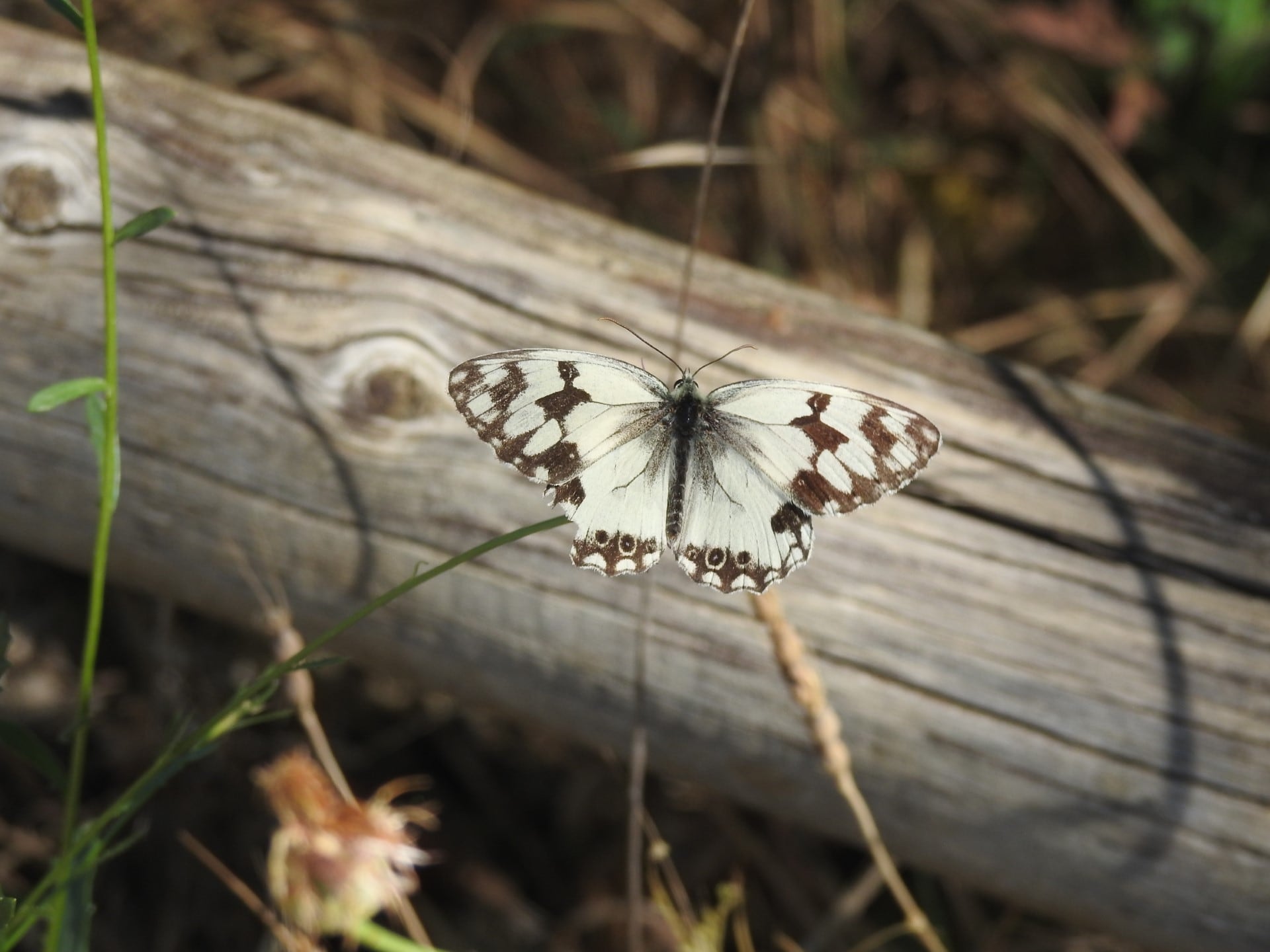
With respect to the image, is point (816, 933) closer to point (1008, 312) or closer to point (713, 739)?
point (713, 739)

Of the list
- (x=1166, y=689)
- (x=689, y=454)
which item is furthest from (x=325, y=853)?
(x=1166, y=689)

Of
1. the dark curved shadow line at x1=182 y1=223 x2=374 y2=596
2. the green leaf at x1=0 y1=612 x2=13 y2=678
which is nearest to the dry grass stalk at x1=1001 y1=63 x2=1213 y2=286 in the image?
the dark curved shadow line at x1=182 y1=223 x2=374 y2=596

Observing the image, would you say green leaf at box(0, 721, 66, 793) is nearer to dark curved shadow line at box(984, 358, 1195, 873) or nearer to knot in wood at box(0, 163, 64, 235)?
knot in wood at box(0, 163, 64, 235)

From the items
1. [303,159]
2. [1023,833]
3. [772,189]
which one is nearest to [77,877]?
[303,159]

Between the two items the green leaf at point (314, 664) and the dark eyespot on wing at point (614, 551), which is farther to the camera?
the dark eyespot on wing at point (614, 551)

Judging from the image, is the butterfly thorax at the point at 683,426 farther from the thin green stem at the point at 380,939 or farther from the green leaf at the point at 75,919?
the green leaf at the point at 75,919

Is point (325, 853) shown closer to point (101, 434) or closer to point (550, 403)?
point (101, 434)

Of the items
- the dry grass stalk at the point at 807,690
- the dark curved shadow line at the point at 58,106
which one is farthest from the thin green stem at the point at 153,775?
the dark curved shadow line at the point at 58,106
